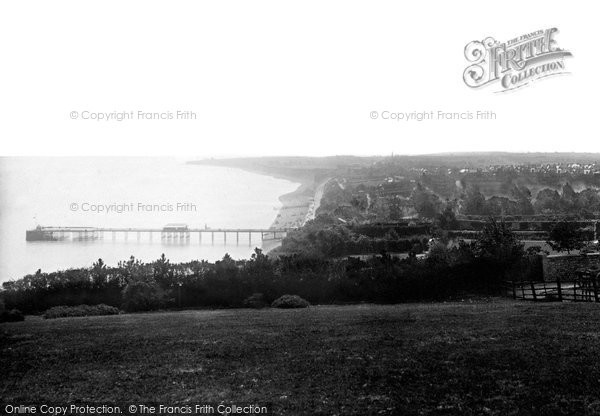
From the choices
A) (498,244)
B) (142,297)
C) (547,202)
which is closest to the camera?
(142,297)

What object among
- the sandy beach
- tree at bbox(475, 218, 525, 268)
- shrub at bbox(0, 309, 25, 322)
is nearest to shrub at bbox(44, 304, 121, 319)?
shrub at bbox(0, 309, 25, 322)

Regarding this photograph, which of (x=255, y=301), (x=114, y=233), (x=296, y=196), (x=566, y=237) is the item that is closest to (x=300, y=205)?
(x=296, y=196)

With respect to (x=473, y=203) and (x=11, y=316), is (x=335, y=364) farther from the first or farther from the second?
(x=473, y=203)

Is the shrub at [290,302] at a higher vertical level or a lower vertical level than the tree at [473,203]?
lower

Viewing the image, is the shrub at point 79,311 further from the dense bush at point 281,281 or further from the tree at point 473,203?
the tree at point 473,203

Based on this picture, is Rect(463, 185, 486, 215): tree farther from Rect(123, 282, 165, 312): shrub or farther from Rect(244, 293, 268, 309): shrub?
Rect(123, 282, 165, 312): shrub

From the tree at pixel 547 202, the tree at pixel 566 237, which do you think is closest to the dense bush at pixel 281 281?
the tree at pixel 566 237

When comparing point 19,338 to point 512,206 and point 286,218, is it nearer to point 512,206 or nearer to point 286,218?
point 512,206

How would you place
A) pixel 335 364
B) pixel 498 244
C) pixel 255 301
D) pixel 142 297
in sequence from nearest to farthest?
pixel 335 364, pixel 255 301, pixel 142 297, pixel 498 244
